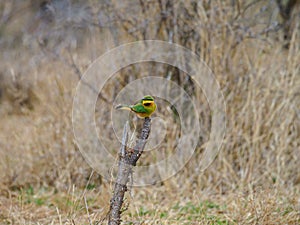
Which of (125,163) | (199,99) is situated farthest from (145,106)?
(199,99)

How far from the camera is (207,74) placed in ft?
14.3

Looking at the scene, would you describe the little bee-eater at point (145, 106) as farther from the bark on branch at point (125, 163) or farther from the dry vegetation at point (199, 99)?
the dry vegetation at point (199, 99)

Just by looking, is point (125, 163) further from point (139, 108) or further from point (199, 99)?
point (199, 99)

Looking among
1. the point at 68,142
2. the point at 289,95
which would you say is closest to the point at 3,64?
the point at 68,142

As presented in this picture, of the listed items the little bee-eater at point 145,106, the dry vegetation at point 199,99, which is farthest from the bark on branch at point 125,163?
the dry vegetation at point 199,99

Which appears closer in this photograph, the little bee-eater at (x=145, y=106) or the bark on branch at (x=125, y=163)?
the little bee-eater at (x=145, y=106)

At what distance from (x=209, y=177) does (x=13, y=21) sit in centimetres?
661

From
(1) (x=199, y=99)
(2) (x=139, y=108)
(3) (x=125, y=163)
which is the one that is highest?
(1) (x=199, y=99)

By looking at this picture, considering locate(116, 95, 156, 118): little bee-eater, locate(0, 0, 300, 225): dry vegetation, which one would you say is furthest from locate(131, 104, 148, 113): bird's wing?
locate(0, 0, 300, 225): dry vegetation

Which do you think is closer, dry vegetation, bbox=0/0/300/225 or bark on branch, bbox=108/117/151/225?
bark on branch, bbox=108/117/151/225

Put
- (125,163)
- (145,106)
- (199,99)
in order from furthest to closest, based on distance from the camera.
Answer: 1. (199,99)
2. (125,163)
3. (145,106)

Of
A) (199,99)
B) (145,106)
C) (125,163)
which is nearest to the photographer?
(145,106)

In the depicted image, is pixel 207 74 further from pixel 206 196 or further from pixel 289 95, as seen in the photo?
pixel 206 196

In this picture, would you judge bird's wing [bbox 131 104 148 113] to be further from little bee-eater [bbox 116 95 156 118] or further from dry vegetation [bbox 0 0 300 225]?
dry vegetation [bbox 0 0 300 225]
